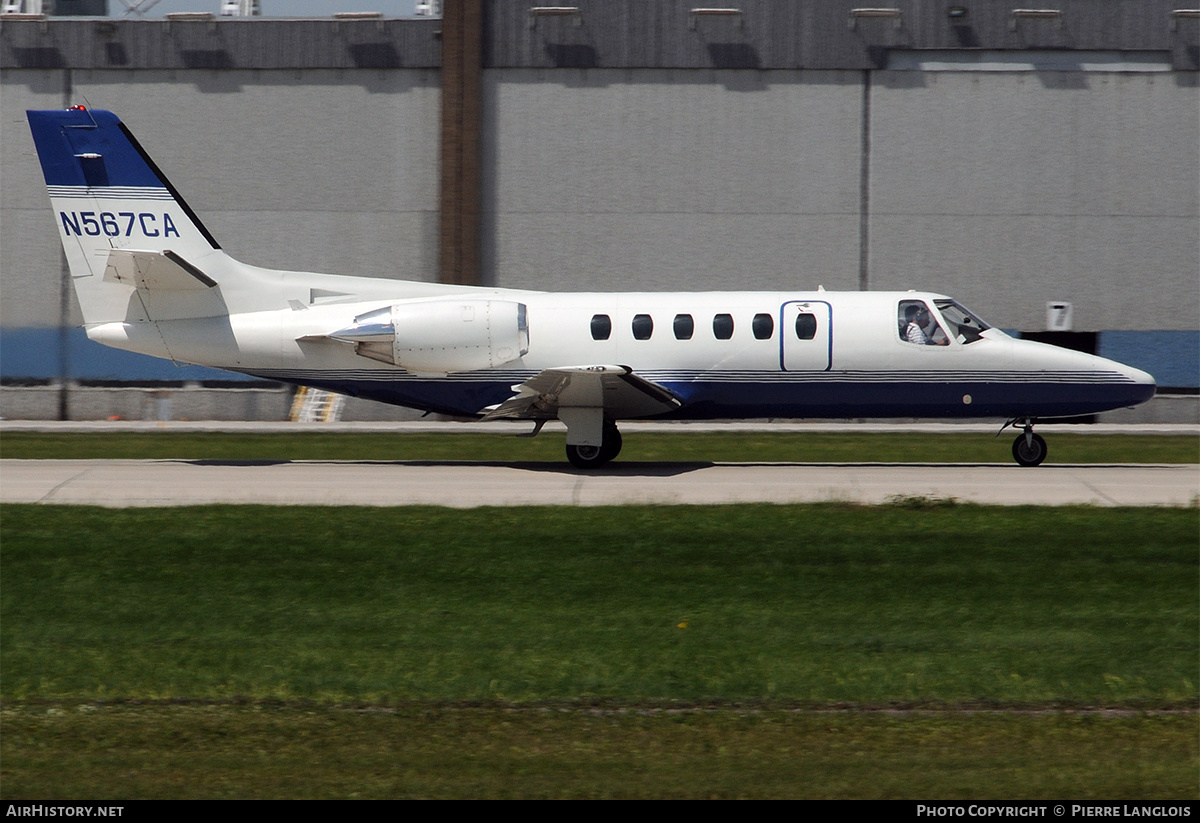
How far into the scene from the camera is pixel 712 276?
3256cm

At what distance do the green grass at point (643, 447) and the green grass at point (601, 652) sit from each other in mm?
7690


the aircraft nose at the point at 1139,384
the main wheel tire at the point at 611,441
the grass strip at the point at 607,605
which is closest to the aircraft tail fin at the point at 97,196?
the grass strip at the point at 607,605

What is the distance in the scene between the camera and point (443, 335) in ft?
64.3

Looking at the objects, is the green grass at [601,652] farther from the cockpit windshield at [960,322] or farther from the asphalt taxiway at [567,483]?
the cockpit windshield at [960,322]

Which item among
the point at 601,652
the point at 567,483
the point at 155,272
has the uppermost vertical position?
the point at 155,272

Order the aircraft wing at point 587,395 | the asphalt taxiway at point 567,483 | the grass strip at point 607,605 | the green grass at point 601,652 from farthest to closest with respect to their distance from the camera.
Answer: the aircraft wing at point 587,395
the asphalt taxiway at point 567,483
the grass strip at point 607,605
the green grass at point 601,652

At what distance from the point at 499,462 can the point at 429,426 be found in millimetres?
9315

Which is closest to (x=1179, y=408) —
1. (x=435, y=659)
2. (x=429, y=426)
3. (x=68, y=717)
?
(x=429, y=426)

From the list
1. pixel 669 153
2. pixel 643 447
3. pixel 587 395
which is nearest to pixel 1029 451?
pixel 587 395

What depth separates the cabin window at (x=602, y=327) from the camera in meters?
20.0

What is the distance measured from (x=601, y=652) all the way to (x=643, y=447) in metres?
14.9

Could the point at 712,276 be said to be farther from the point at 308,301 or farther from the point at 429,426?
the point at 308,301

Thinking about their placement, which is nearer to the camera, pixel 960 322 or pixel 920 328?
pixel 920 328

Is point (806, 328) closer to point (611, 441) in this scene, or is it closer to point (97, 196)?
point (611, 441)
